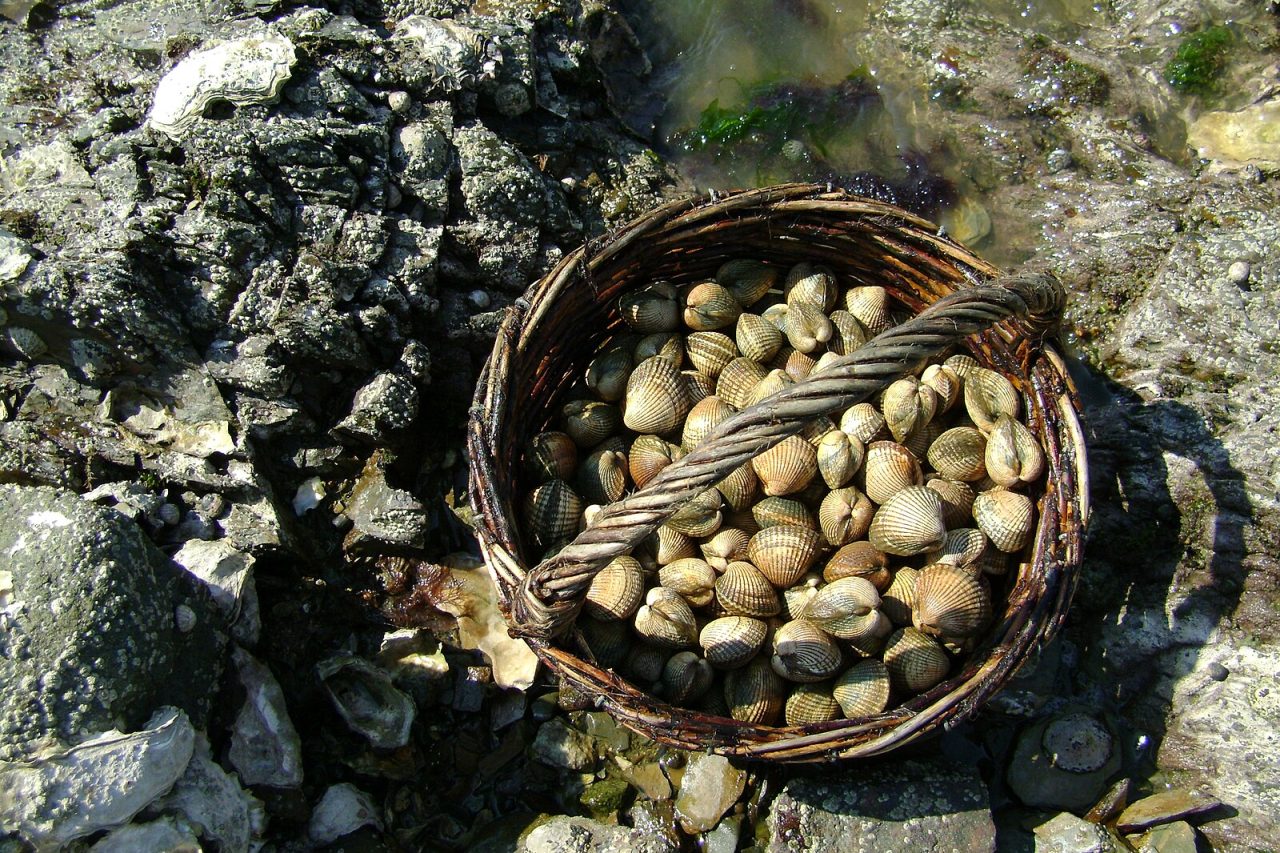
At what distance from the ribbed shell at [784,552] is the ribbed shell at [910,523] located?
254 millimetres

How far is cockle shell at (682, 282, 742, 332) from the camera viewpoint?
3490 mm

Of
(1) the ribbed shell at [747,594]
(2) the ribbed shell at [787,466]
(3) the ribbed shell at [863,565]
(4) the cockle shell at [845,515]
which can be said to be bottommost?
(1) the ribbed shell at [747,594]

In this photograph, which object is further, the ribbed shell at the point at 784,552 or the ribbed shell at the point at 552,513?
the ribbed shell at the point at 552,513

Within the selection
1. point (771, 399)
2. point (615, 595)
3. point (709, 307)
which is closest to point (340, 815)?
point (615, 595)

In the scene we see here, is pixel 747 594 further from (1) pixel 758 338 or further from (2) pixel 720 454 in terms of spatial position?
(1) pixel 758 338

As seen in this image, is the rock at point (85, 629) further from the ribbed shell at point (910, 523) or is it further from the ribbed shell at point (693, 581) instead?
the ribbed shell at point (910, 523)

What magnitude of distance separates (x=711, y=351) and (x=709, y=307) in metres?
0.19

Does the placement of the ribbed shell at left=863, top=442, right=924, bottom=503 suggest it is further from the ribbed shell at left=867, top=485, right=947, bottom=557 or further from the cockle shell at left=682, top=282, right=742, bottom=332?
the cockle shell at left=682, top=282, right=742, bottom=332

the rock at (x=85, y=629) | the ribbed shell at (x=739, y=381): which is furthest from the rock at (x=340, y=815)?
the ribbed shell at (x=739, y=381)

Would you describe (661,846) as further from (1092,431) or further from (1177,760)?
(1092,431)

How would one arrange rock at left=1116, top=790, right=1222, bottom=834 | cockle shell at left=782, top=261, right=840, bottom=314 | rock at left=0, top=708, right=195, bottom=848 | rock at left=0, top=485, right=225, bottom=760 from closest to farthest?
rock at left=0, top=708, right=195, bottom=848, rock at left=0, top=485, right=225, bottom=760, rock at left=1116, top=790, right=1222, bottom=834, cockle shell at left=782, top=261, right=840, bottom=314

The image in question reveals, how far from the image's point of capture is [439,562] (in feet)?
11.6

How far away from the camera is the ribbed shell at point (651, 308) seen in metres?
3.50

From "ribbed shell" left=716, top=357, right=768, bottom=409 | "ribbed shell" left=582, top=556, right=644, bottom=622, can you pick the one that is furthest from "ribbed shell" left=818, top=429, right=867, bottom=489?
"ribbed shell" left=582, top=556, right=644, bottom=622
